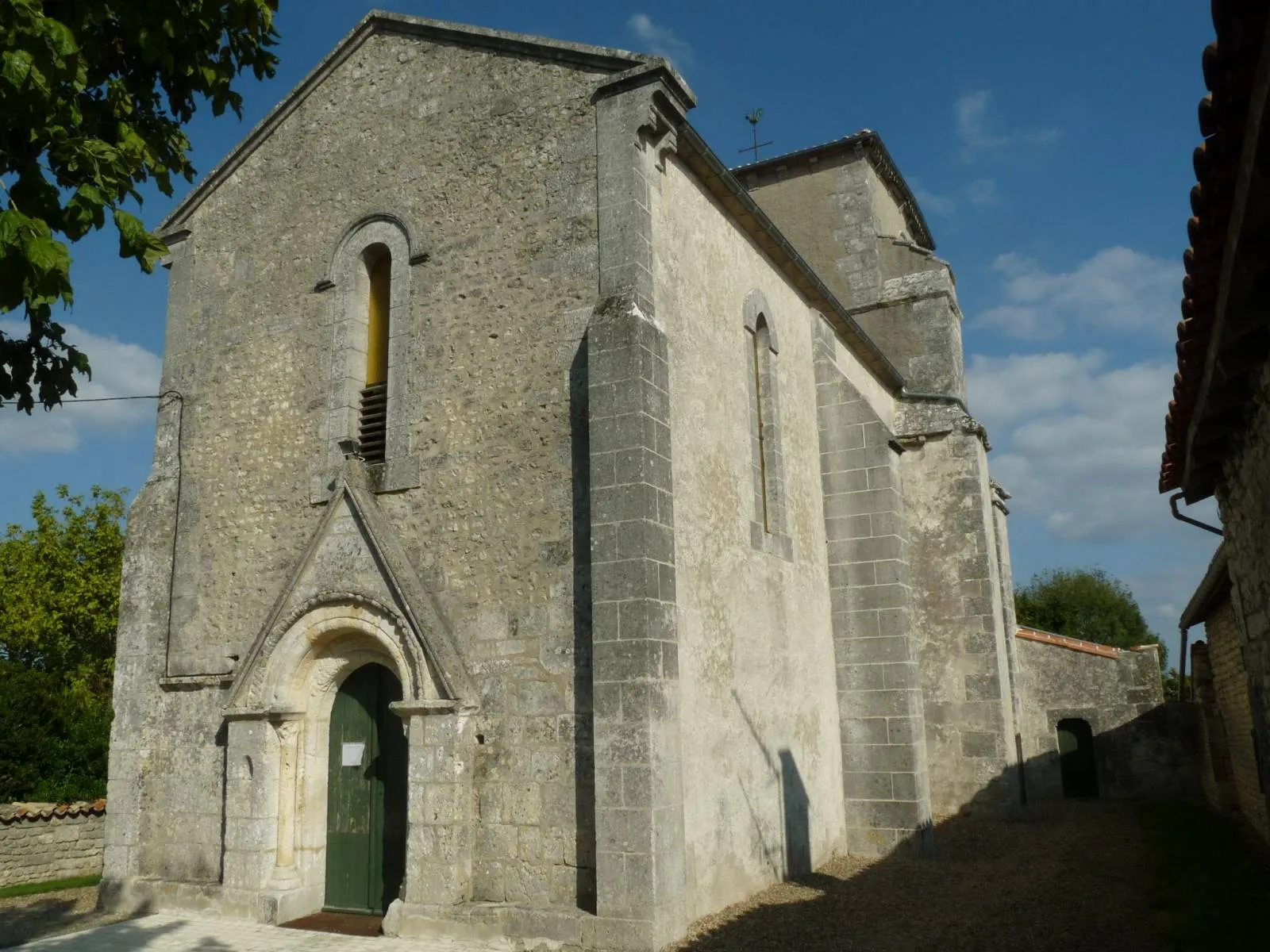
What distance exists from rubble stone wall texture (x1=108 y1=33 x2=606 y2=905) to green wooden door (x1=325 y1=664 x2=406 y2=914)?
1.11 metres

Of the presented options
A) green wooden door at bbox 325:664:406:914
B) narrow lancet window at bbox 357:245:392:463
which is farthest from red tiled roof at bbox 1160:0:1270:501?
green wooden door at bbox 325:664:406:914

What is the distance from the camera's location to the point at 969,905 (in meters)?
8.68

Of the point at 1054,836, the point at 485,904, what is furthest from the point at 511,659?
the point at 1054,836

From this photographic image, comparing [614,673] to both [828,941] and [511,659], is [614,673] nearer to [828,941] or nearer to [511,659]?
[511,659]

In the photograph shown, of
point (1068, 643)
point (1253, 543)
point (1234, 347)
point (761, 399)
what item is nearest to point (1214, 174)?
point (1234, 347)

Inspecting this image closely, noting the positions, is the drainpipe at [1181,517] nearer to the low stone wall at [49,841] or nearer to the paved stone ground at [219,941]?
the paved stone ground at [219,941]

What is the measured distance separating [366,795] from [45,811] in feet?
21.0

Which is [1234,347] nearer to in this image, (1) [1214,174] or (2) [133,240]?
(1) [1214,174]

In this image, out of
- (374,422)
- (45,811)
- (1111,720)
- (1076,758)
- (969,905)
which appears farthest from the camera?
(1076,758)

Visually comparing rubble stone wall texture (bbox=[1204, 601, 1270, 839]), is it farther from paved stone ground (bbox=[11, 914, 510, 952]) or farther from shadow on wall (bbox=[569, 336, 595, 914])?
paved stone ground (bbox=[11, 914, 510, 952])

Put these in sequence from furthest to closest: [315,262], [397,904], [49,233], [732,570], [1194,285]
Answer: [315,262] < [732,570] < [397,904] < [1194,285] < [49,233]

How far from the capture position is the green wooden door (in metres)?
8.91

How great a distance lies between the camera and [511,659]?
825 cm

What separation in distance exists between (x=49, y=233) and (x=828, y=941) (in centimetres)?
671
